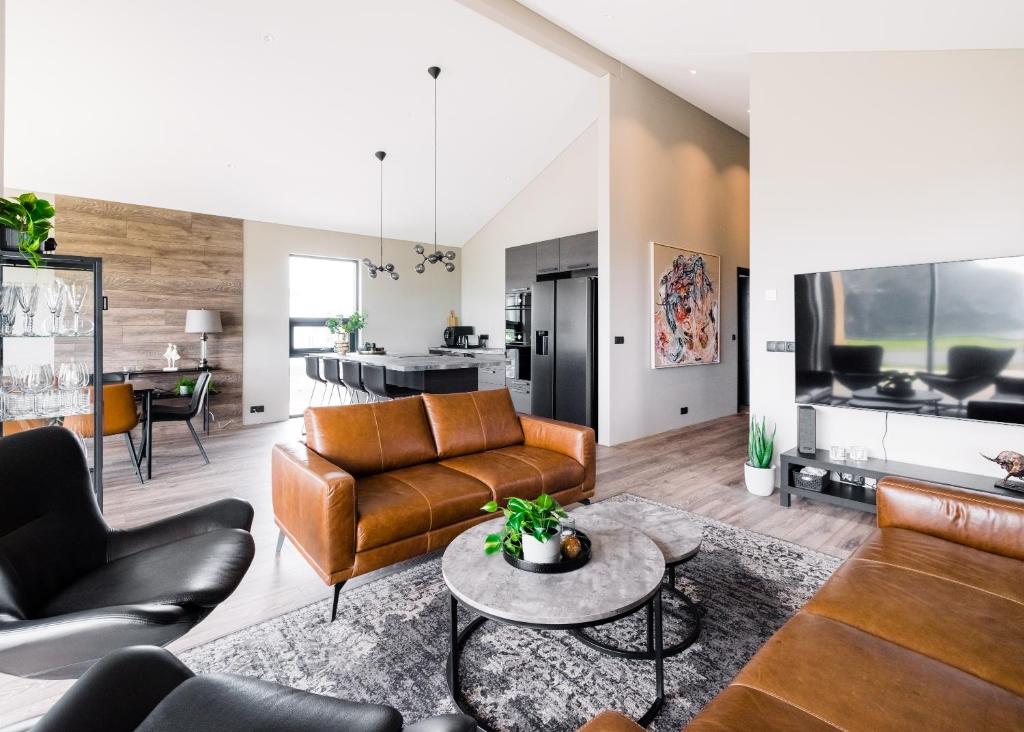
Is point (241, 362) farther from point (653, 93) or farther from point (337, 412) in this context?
point (653, 93)

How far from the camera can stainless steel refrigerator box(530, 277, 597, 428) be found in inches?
212

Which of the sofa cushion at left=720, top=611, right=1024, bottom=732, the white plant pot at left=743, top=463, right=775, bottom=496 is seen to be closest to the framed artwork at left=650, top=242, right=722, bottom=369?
the white plant pot at left=743, top=463, right=775, bottom=496

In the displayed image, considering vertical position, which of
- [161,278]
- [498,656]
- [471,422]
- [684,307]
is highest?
[161,278]

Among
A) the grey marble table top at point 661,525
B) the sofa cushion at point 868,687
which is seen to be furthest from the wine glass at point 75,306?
the sofa cushion at point 868,687

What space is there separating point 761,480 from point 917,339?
1334mm

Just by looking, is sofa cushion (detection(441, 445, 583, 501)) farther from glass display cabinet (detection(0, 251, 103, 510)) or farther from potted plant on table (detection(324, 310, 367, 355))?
potted plant on table (detection(324, 310, 367, 355))

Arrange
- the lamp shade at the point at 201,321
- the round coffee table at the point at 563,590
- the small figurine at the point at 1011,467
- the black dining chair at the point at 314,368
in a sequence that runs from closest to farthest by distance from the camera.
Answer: the round coffee table at the point at 563,590 → the small figurine at the point at 1011,467 → the lamp shade at the point at 201,321 → the black dining chair at the point at 314,368

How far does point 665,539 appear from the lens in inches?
79.9

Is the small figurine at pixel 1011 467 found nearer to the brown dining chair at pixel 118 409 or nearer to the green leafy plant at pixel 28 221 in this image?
the green leafy plant at pixel 28 221

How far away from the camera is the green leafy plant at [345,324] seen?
6691 mm

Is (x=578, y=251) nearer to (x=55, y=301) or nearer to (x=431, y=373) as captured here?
(x=431, y=373)

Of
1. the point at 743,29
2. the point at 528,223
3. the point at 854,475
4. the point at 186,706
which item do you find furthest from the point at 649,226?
the point at 186,706

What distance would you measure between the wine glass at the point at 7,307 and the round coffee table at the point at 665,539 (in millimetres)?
2345

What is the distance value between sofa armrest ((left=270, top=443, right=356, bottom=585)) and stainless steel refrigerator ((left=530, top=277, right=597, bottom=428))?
3.50m
